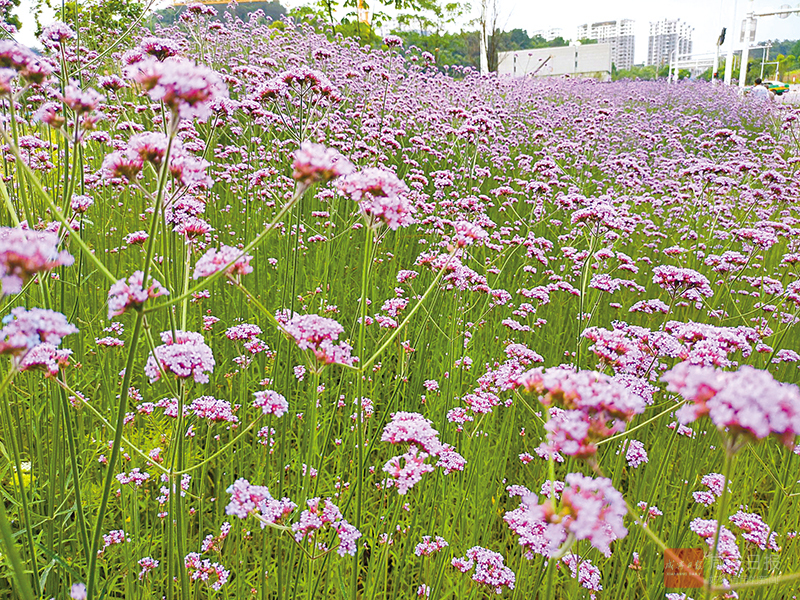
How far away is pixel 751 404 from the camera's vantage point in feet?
2.50

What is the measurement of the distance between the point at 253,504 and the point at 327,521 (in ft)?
0.89

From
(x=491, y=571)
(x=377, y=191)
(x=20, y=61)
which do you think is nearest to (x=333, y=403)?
(x=491, y=571)

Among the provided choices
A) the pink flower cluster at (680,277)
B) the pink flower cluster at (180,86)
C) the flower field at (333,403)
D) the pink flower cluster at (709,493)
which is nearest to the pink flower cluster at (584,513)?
the flower field at (333,403)

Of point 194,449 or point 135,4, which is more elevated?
point 135,4

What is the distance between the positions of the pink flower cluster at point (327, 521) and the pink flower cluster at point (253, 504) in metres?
0.05

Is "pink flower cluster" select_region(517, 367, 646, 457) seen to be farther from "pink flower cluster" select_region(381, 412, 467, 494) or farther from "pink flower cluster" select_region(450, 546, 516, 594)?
"pink flower cluster" select_region(450, 546, 516, 594)

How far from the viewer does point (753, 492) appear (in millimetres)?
2881

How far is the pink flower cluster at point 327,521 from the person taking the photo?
4.47 ft

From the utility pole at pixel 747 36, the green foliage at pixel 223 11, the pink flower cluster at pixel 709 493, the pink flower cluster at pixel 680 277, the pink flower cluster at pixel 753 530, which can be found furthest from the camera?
the utility pole at pixel 747 36

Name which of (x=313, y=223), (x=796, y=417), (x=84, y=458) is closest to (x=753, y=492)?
(x=796, y=417)

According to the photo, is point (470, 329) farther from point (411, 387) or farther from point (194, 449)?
point (194, 449)

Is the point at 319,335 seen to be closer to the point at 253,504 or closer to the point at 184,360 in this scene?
the point at 184,360

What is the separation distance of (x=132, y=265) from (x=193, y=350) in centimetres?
305

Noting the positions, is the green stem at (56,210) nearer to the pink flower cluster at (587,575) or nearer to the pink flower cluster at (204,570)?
the pink flower cluster at (204,570)
